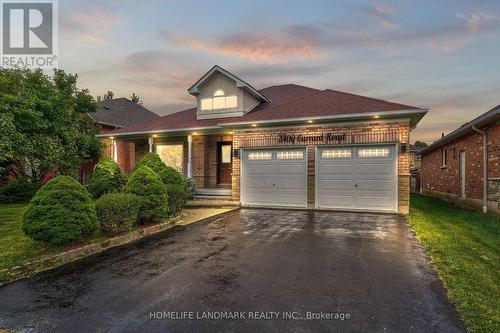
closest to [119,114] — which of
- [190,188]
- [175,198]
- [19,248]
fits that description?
[190,188]

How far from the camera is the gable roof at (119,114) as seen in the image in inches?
954

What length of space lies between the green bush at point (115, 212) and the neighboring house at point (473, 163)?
12.1 metres

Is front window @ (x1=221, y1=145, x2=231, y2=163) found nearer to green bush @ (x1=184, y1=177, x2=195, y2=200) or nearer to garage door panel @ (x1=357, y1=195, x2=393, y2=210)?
green bush @ (x1=184, y1=177, x2=195, y2=200)

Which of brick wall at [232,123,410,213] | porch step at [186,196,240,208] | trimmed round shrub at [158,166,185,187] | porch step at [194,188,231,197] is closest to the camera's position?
brick wall at [232,123,410,213]

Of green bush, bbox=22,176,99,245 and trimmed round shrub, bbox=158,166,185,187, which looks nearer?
green bush, bbox=22,176,99,245

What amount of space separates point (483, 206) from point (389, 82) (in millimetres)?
10767

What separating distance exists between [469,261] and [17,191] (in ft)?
64.2

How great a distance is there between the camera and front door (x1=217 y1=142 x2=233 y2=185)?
16.8 m

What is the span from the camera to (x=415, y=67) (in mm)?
16156

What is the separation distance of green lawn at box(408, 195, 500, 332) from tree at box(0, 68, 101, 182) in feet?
49.8

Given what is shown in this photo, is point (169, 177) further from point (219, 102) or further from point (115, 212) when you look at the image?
point (219, 102)

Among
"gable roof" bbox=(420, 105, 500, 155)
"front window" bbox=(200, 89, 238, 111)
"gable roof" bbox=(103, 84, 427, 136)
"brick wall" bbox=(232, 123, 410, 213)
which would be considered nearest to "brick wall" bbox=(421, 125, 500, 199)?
"gable roof" bbox=(420, 105, 500, 155)

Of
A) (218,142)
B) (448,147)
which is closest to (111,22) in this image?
(218,142)

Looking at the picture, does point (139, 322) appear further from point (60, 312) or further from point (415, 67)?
point (415, 67)
